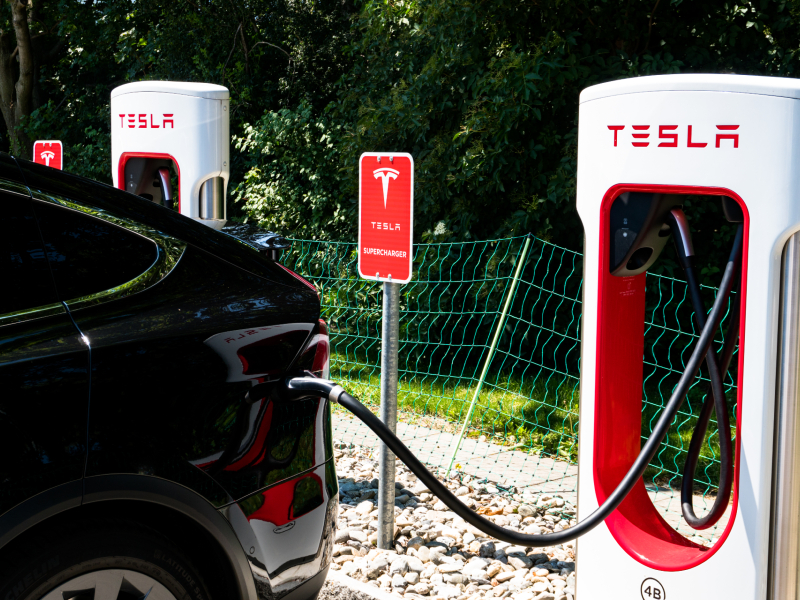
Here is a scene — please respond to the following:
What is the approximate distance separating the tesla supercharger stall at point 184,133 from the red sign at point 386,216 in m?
1.07

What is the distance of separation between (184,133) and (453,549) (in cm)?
256

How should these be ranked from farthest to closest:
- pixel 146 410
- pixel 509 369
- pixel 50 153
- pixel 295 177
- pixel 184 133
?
pixel 295 177 < pixel 50 153 < pixel 509 369 < pixel 184 133 < pixel 146 410

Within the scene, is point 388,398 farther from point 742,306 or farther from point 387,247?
point 742,306

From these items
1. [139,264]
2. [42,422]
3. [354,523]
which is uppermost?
[139,264]

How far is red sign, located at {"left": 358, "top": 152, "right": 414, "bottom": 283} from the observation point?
11.7 ft

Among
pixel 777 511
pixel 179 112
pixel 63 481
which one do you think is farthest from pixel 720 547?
pixel 179 112

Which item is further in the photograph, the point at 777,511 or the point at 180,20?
the point at 180,20

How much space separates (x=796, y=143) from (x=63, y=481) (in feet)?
6.70

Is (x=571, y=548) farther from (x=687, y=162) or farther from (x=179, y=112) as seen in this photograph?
(x=179, y=112)

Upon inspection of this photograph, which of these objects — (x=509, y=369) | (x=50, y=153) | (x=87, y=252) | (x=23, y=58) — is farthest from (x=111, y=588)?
(x=23, y=58)

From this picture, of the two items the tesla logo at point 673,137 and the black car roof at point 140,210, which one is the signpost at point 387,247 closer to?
the black car roof at point 140,210

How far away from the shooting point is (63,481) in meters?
2.02

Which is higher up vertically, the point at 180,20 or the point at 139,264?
the point at 180,20

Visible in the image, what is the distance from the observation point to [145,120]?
448cm
